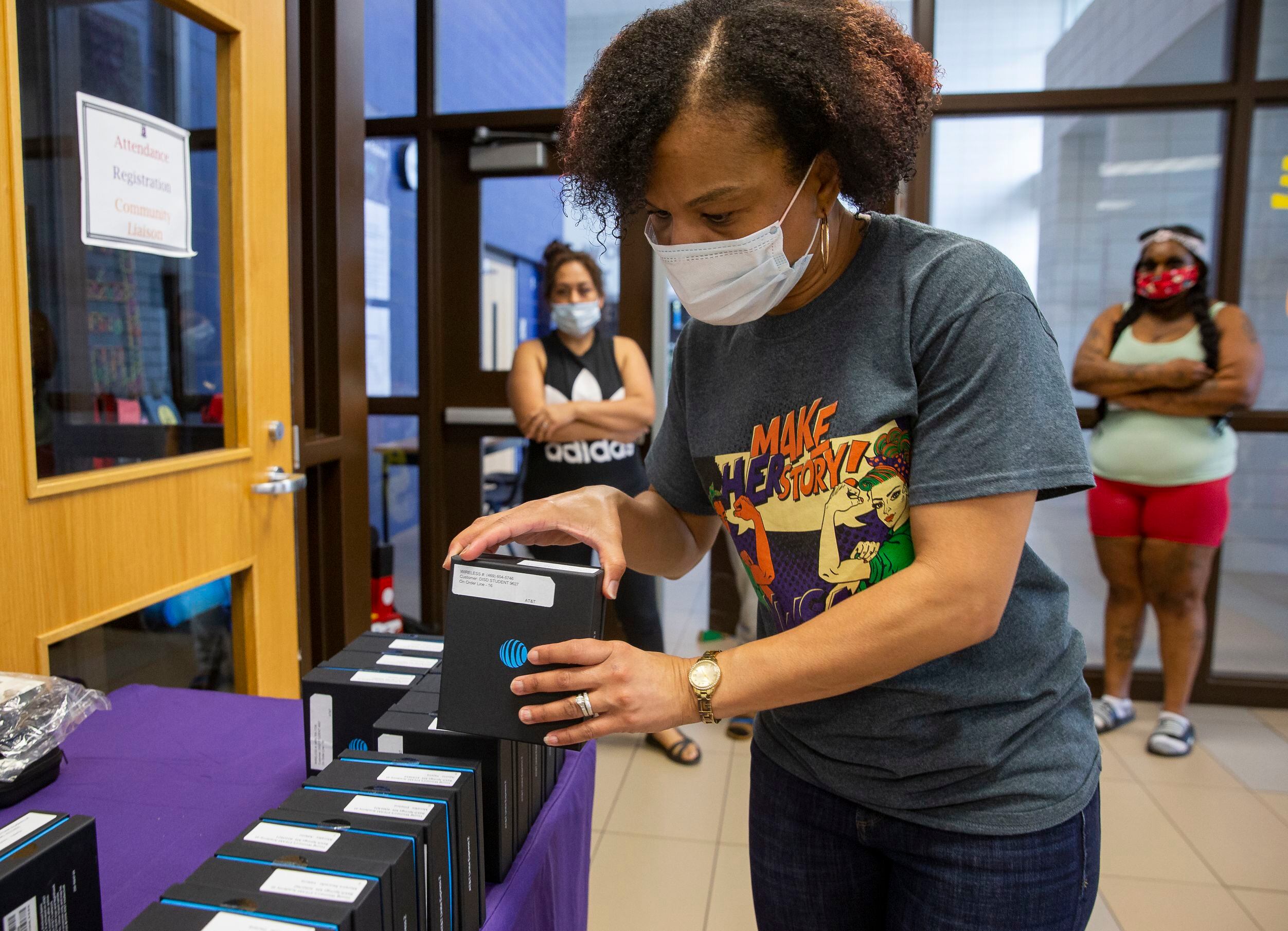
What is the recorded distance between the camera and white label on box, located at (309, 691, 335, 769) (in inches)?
45.0

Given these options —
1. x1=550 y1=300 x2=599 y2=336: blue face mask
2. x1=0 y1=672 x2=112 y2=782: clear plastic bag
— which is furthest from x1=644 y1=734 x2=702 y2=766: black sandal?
x1=0 y1=672 x2=112 y2=782: clear plastic bag

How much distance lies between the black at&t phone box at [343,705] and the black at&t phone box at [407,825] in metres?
0.25

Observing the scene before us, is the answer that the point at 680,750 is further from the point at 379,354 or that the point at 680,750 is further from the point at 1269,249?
the point at 1269,249

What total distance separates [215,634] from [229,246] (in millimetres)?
860

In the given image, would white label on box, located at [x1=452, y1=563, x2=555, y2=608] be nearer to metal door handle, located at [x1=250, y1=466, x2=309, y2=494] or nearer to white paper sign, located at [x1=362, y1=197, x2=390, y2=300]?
metal door handle, located at [x1=250, y1=466, x2=309, y2=494]

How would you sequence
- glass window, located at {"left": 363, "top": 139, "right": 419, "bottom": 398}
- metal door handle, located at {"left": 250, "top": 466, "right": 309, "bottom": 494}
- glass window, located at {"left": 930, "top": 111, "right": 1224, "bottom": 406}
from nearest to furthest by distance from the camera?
metal door handle, located at {"left": 250, "top": 466, "right": 309, "bottom": 494}
glass window, located at {"left": 930, "top": 111, "right": 1224, "bottom": 406}
glass window, located at {"left": 363, "top": 139, "right": 419, "bottom": 398}

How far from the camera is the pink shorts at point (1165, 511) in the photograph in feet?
9.56

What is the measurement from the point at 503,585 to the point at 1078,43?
10.9ft

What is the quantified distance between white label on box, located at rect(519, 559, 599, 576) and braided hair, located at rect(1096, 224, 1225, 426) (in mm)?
2768

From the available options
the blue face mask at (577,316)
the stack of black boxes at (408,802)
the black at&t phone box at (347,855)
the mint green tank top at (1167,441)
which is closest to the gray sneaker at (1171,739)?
the mint green tank top at (1167,441)

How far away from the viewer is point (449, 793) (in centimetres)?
87

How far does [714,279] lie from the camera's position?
36.4 inches

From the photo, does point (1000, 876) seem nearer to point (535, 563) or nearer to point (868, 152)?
point (535, 563)

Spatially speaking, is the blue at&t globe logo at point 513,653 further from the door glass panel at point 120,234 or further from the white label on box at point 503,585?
the door glass panel at point 120,234
